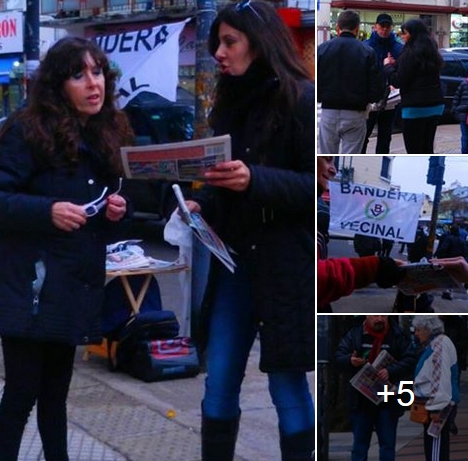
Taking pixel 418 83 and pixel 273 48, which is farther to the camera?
pixel 273 48

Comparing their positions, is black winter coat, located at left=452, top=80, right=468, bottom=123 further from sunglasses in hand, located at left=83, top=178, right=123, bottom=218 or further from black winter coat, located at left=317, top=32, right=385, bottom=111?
sunglasses in hand, located at left=83, top=178, right=123, bottom=218

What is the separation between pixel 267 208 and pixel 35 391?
110 cm

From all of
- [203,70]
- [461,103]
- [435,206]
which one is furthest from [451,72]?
[203,70]

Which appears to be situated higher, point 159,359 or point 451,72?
point 451,72

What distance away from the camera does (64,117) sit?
354cm

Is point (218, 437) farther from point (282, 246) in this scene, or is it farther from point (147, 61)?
point (147, 61)

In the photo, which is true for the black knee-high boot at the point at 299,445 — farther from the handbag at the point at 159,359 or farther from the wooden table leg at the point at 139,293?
the wooden table leg at the point at 139,293

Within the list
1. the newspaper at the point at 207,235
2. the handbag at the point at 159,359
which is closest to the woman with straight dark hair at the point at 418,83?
the newspaper at the point at 207,235

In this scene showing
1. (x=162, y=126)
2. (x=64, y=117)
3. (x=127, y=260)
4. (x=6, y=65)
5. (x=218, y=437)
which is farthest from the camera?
(x=6, y=65)

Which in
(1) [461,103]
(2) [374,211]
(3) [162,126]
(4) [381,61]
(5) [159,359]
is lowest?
(5) [159,359]

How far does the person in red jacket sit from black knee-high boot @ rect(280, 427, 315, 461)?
0.76 metres

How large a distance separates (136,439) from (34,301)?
164 centimetres

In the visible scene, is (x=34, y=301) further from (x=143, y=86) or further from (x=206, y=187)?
(x=143, y=86)

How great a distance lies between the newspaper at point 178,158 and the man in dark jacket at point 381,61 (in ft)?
1.46
